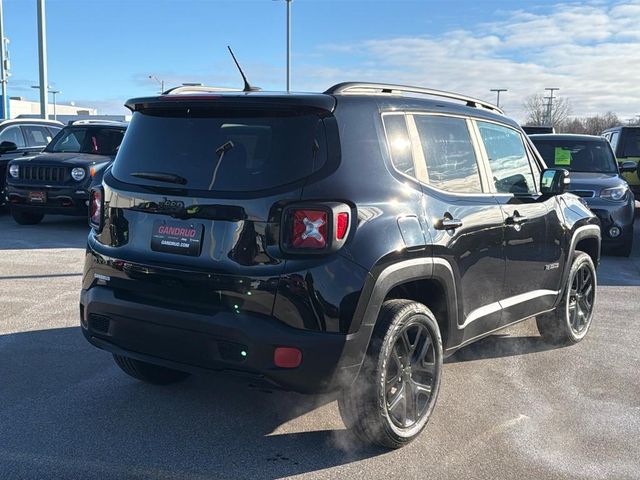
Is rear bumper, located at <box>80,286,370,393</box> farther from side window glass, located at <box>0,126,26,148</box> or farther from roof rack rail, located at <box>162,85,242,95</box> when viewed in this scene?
side window glass, located at <box>0,126,26,148</box>

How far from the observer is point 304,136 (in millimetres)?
3230

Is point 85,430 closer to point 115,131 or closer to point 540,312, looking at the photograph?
point 540,312

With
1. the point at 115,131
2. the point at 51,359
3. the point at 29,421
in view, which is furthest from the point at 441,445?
the point at 115,131

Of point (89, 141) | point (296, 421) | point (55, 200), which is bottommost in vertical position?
point (296, 421)

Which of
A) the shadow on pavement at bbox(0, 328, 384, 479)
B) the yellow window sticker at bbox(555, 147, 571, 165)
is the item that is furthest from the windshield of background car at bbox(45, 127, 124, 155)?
the yellow window sticker at bbox(555, 147, 571, 165)

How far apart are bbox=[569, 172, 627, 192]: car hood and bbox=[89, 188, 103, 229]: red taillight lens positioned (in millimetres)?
7879

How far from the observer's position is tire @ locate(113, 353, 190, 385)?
4.20 meters

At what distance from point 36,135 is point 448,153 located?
37.4ft

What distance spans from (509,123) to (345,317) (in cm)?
254

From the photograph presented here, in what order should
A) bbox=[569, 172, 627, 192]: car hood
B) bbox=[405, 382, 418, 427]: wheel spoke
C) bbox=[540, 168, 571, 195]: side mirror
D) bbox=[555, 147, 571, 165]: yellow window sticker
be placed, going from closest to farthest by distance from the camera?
bbox=[405, 382, 418, 427]: wheel spoke < bbox=[540, 168, 571, 195]: side mirror < bbox=[569, 172, 627, 192]: car hood < bbox=[555, 147, 571, 165]: yellow window sticker

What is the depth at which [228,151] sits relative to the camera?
3332mm

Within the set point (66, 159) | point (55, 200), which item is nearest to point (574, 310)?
point (55, 200)

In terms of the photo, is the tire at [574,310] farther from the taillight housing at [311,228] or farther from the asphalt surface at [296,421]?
the taillight housing at [311,228]

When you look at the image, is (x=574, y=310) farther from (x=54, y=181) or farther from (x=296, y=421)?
(x=54, y=181)
